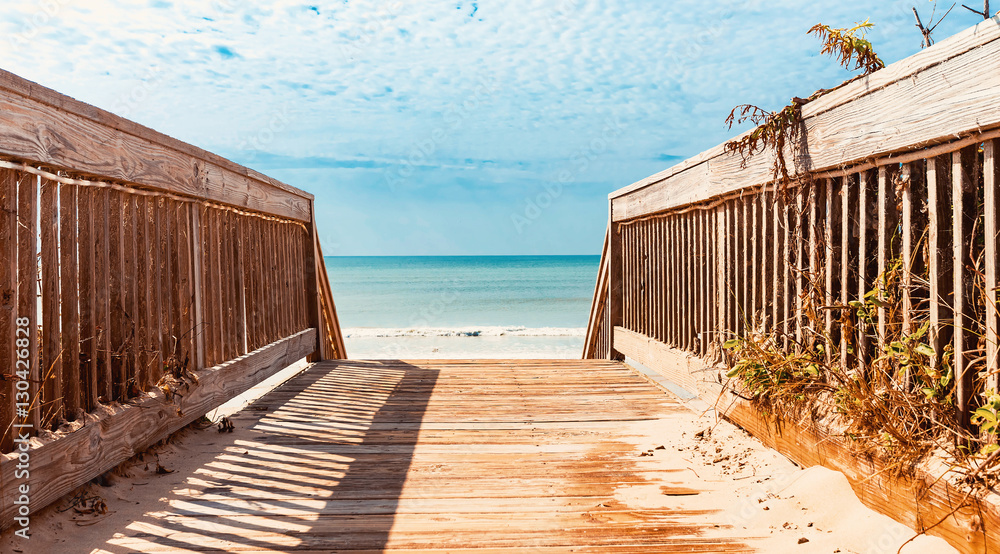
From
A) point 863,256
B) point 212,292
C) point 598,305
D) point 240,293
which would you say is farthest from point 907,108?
point 598,305

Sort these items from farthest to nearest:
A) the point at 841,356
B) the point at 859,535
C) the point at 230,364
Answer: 1. the point at 230,364
2. the point at 841,356
3. the point at 859,535

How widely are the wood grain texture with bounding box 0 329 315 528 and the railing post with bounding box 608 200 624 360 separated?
130 inches

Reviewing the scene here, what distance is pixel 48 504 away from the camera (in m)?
2.07

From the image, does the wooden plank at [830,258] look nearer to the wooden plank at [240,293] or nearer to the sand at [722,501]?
the sand at [722,501]

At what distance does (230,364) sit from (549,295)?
89.5 ft

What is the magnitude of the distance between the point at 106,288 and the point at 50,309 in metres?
0.39

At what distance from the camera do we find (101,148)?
7.85 ft

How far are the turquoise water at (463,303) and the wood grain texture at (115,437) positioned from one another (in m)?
12.0

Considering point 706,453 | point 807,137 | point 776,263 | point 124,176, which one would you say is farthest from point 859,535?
point 124,176

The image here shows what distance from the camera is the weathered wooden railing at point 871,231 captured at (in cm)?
166

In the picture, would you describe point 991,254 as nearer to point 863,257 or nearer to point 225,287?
point 863,257

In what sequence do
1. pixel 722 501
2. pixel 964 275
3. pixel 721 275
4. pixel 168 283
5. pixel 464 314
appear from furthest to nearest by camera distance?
pixel 464 314 < pixel 721 275 < pixel 168 283 < pixel 722 501 < pixel 964 275

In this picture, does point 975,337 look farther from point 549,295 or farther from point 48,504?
point 549,295

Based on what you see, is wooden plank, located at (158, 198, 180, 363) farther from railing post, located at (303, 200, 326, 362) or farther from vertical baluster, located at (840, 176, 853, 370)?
vertical baluster, located at (840, 176, 853, 370)
